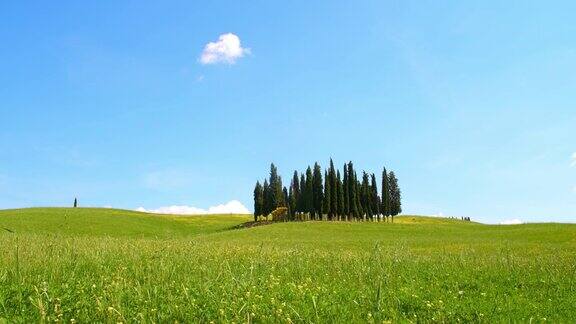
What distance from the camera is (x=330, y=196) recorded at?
341 ft

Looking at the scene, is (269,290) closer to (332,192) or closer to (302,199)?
(332,192)

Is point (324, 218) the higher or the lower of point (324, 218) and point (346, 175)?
the lower

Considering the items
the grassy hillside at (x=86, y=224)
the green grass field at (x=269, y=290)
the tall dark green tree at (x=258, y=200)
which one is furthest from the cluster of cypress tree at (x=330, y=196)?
the green grass field at (x=269, y=290)

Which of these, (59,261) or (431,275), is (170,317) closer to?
(59,261)

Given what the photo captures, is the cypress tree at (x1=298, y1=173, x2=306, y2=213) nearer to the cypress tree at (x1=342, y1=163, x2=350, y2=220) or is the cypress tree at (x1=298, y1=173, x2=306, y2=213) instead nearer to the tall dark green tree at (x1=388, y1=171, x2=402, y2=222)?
the cypress tree at (x1=342, y1=163, x2=350, y2=220)

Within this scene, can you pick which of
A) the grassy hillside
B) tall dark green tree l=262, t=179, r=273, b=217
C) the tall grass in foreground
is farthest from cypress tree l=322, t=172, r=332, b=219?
the tall grass in foreground

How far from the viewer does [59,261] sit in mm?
12898

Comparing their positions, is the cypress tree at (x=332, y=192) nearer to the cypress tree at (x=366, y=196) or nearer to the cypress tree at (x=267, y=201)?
the cypress tree at (x=366, y=196)

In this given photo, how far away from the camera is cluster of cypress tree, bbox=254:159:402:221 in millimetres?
104438

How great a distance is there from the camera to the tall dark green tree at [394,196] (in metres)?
117

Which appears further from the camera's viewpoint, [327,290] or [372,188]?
[372,188]

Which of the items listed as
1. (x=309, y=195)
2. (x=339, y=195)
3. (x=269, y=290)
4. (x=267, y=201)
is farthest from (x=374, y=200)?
(x=269, y=290)

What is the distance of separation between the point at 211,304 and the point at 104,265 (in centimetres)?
644

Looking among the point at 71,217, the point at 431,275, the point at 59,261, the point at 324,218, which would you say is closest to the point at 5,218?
the point at 71,217
